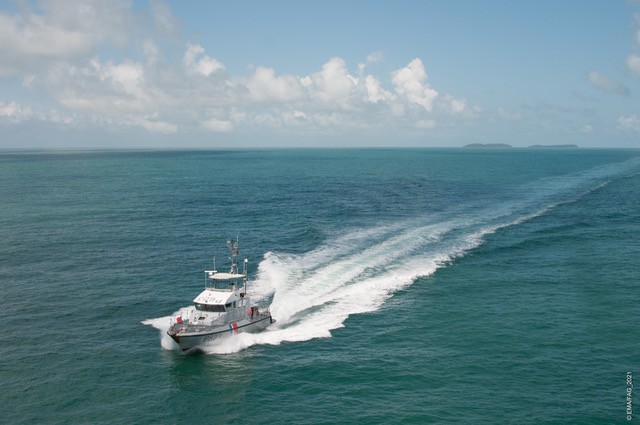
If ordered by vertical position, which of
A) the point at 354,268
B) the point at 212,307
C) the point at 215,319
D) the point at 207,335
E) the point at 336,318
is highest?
the point at 354,268

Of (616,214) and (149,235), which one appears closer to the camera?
(149,235)

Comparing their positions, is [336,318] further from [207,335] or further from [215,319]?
[207,335]

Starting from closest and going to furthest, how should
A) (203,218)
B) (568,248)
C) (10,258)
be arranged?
(10,258)
(568,248)
(203,218)

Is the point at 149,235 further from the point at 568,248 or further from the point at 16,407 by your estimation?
the point at 568,248

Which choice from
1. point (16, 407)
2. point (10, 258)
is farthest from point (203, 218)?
point (16, 407)

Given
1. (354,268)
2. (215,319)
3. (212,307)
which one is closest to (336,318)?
(215,319)

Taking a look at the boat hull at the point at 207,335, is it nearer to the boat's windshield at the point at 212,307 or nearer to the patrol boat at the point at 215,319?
the patrol boat at the point at 215,319

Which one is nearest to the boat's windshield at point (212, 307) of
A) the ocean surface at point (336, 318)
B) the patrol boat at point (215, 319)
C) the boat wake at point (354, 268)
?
the patrol boat at point (215, 319)
